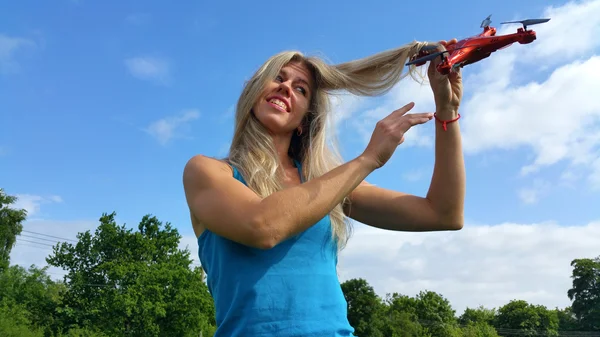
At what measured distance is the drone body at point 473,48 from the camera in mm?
2471

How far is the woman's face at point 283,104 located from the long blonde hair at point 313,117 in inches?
1.4

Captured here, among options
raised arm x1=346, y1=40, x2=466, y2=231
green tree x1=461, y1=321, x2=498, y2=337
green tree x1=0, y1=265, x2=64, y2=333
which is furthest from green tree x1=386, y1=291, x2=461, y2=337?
raised arm x1=346, y1=40, x2=466, y2=231

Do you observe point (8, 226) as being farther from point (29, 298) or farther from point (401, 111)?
point (401, 111)

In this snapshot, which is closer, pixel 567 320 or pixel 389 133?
pixel 389 133

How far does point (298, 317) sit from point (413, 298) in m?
70.6

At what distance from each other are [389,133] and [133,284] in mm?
40475

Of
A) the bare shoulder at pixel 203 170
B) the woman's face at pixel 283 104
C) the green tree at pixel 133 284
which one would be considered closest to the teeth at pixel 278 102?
the woman's face at pixel 283 104

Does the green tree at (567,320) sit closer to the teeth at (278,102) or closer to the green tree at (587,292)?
the green tree at (587,292)

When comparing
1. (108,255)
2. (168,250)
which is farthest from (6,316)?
(168,250)

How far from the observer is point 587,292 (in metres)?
72.1

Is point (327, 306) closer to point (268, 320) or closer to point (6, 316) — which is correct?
point (268, 320)

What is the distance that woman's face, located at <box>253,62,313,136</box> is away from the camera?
104 inches

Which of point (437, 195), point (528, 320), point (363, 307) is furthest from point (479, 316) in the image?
point (437, 195)

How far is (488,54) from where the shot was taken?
2561 mm
